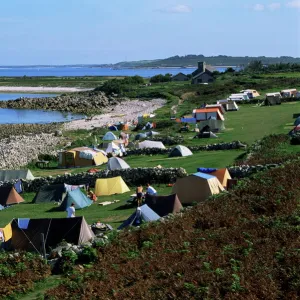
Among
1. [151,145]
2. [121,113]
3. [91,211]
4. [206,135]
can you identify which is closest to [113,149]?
[151,145]

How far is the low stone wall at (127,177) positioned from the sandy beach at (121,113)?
102ft

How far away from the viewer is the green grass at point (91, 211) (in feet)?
70.2

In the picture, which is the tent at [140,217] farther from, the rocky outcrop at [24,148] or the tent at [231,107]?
the tent at [231,107]

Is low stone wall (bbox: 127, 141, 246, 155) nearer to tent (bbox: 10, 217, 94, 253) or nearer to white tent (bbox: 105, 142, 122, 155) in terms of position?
white tent (bbox: 105, 142, 122, 155)

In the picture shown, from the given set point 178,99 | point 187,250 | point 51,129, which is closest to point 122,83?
point 178,99

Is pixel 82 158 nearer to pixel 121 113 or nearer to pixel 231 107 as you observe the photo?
pixel 231 107

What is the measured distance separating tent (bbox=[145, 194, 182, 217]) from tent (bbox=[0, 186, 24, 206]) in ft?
30.2

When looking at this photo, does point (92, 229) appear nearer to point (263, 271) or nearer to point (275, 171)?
point (275, 171)

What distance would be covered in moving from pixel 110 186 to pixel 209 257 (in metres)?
14.7

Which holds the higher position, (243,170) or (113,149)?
(243,170)

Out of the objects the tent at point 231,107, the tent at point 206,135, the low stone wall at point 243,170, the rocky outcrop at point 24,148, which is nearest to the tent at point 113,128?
the rocky outcrop at point 24,148

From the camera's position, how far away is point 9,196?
2711 centimetres

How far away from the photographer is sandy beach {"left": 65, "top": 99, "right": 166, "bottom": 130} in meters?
64.1

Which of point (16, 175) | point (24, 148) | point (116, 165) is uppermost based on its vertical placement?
point (116, 165)
